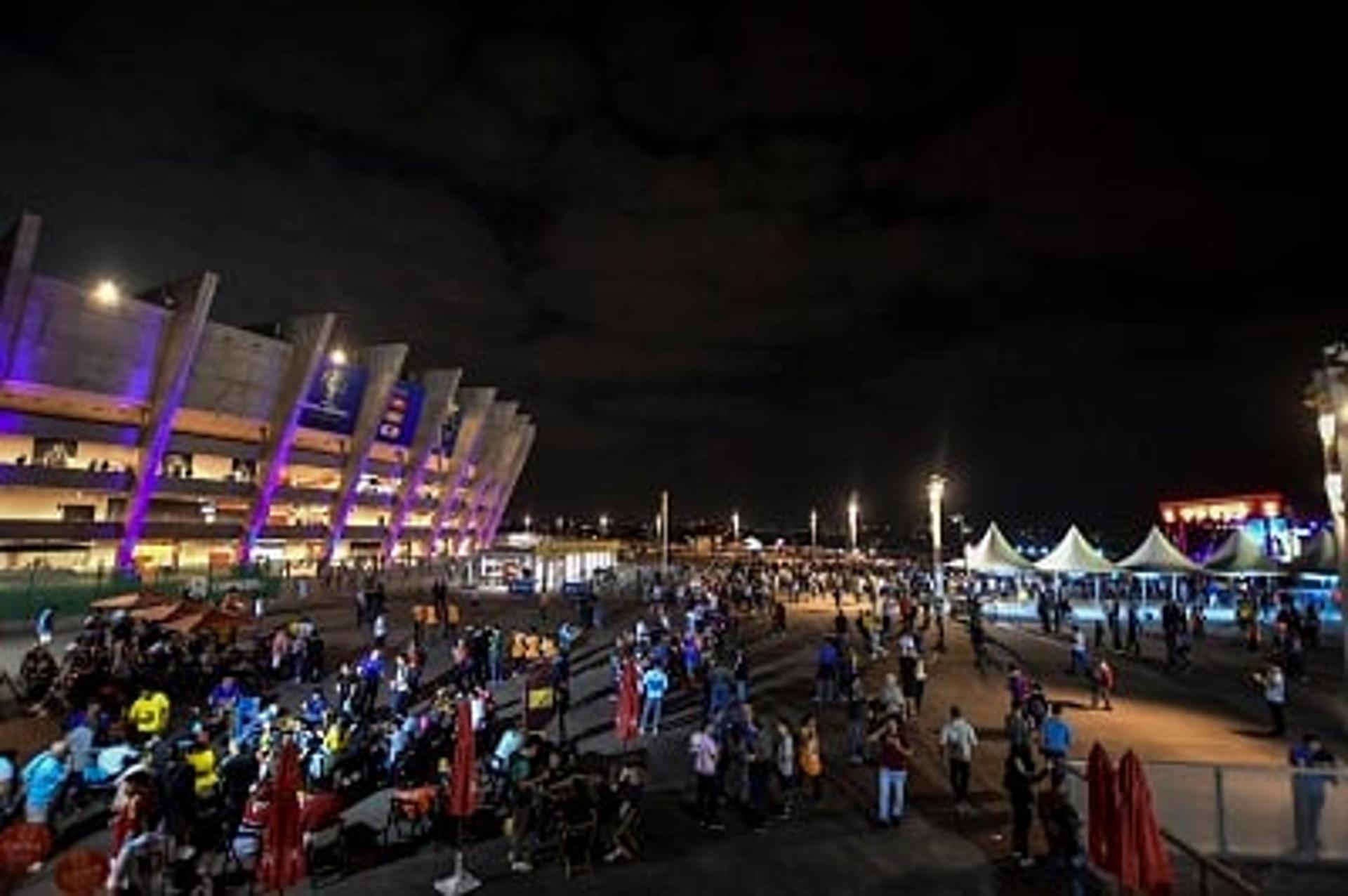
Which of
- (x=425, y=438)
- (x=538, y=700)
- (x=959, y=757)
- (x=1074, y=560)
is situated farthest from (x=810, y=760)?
(x=425, y=438)

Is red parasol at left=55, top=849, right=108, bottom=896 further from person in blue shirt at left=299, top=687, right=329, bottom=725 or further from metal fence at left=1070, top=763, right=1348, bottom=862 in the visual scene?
metal fence at left=1070, top=763, right=1348, bottom=862

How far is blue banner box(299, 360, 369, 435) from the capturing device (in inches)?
2325

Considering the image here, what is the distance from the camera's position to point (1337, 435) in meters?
11.6

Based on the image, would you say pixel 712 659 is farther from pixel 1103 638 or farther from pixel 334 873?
pixel 1103 638

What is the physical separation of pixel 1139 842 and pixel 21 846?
11.7 meters

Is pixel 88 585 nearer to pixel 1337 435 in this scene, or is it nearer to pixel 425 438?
pixel 1337 435

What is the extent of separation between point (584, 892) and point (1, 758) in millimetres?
8673

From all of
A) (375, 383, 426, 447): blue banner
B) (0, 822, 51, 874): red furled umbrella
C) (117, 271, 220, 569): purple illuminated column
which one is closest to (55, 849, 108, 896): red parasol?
(0, 822, 51, 874): red furled umbrella

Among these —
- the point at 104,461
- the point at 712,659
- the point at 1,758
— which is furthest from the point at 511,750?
the point at 104,461

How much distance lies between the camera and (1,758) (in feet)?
38.3

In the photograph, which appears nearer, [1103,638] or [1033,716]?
[1033,716]

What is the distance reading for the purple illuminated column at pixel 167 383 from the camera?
45594 millimetres

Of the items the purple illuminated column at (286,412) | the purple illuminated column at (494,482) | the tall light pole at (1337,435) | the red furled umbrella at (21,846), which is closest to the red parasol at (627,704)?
the red furled umbrella at (21,846)

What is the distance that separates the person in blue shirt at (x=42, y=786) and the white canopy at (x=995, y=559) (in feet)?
122
